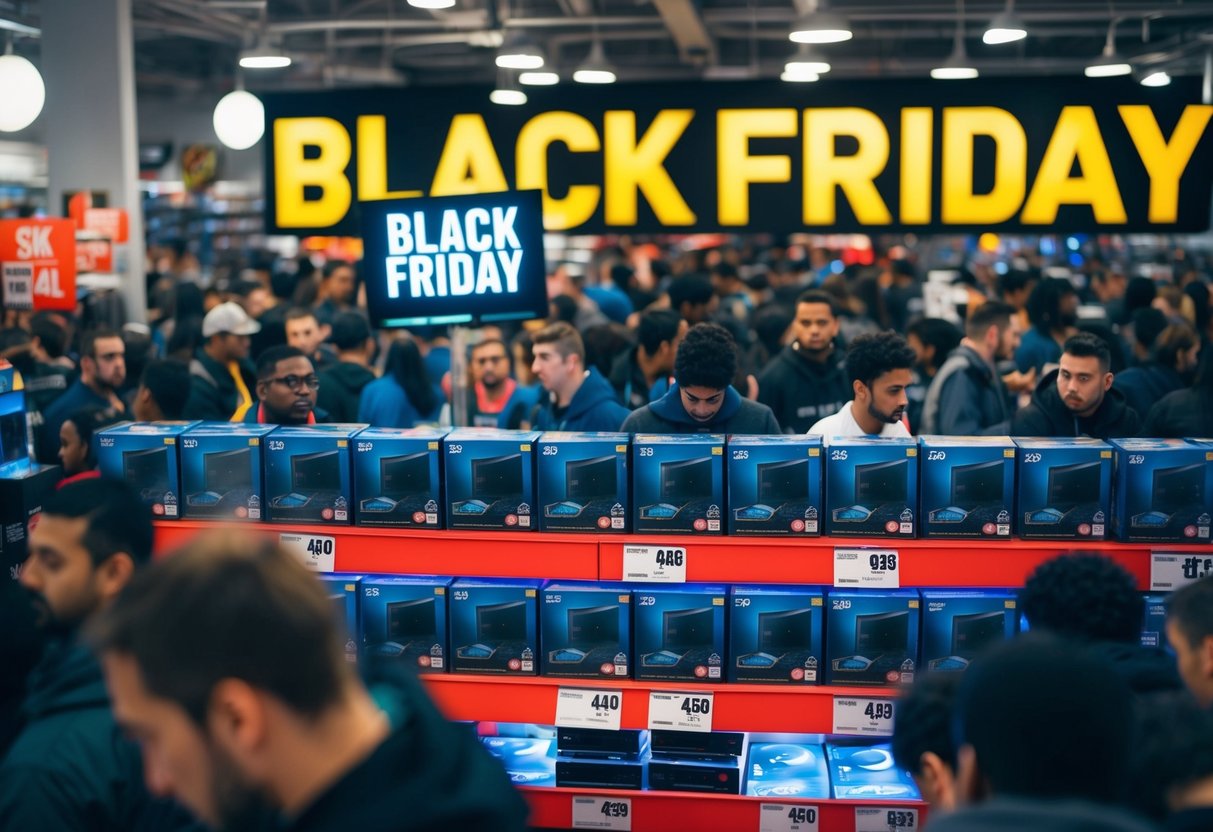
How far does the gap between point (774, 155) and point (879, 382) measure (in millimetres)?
1627

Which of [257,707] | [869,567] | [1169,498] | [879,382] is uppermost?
[879,382]

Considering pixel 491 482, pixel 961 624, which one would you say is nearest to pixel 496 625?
pixel 491 482

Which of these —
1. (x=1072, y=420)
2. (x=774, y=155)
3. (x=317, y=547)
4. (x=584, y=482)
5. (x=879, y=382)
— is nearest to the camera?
(x=584, y=482)

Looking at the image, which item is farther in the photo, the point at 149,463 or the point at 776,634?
the point at 149,463

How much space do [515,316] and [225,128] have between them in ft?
23.3

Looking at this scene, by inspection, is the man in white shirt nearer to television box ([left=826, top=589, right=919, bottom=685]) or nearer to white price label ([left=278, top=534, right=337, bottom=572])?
television box ([left=826, top=589, right=919, bottom=685])

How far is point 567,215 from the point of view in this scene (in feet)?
19.6

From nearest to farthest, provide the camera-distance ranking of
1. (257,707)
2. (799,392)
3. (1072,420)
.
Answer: (257,707)
(1072,420)
(799,392)

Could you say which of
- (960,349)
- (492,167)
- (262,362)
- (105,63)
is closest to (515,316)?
(262,362)

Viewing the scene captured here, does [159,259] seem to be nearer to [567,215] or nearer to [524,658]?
[567,215]

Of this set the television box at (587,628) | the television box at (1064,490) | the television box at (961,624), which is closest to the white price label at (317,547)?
the television box at (587,628)

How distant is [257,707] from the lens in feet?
4.61

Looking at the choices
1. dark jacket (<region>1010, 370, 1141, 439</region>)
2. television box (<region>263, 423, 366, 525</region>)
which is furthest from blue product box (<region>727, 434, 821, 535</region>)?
dark jacket (<region>1010, 370, 1141, 439</region>)

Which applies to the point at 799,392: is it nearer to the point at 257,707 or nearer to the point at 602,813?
the point at 602,813
